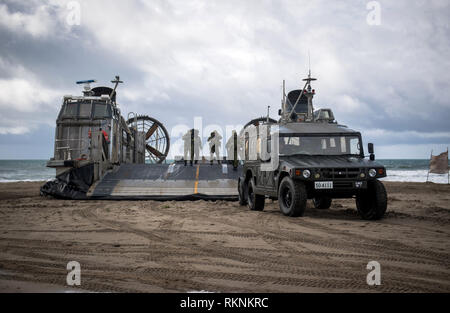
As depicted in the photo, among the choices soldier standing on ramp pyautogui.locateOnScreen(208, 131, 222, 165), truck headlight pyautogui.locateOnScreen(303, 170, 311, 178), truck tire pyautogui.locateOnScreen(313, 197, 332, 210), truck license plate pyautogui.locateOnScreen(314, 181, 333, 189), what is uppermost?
soldier standing on ramp pyautogui.locateOnScreen(208, 131, 222, 165)

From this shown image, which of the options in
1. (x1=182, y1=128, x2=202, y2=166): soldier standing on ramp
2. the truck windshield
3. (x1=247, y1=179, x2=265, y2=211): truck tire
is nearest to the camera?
the truck windshield

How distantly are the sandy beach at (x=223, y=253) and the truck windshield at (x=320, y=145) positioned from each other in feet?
4.89

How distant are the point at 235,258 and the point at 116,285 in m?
1.46

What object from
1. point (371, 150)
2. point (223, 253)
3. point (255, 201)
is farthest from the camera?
point (255, 201)

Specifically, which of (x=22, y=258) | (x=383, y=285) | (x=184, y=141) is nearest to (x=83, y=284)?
(x=22, y=258)

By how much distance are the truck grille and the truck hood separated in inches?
3.1

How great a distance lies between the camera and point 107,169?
13477 millimetres

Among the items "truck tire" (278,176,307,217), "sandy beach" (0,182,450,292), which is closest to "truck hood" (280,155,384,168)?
"truck tire" (278,176,307,217)

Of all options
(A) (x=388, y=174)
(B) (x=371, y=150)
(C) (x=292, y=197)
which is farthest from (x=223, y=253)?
(A) (x=388, y=174)

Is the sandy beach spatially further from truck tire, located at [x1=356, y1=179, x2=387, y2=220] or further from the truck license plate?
the truck license plate

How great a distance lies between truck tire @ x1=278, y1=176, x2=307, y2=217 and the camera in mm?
7078

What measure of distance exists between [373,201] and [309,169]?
1.53 metres

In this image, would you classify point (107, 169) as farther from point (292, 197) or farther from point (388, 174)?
point (388, 174)
